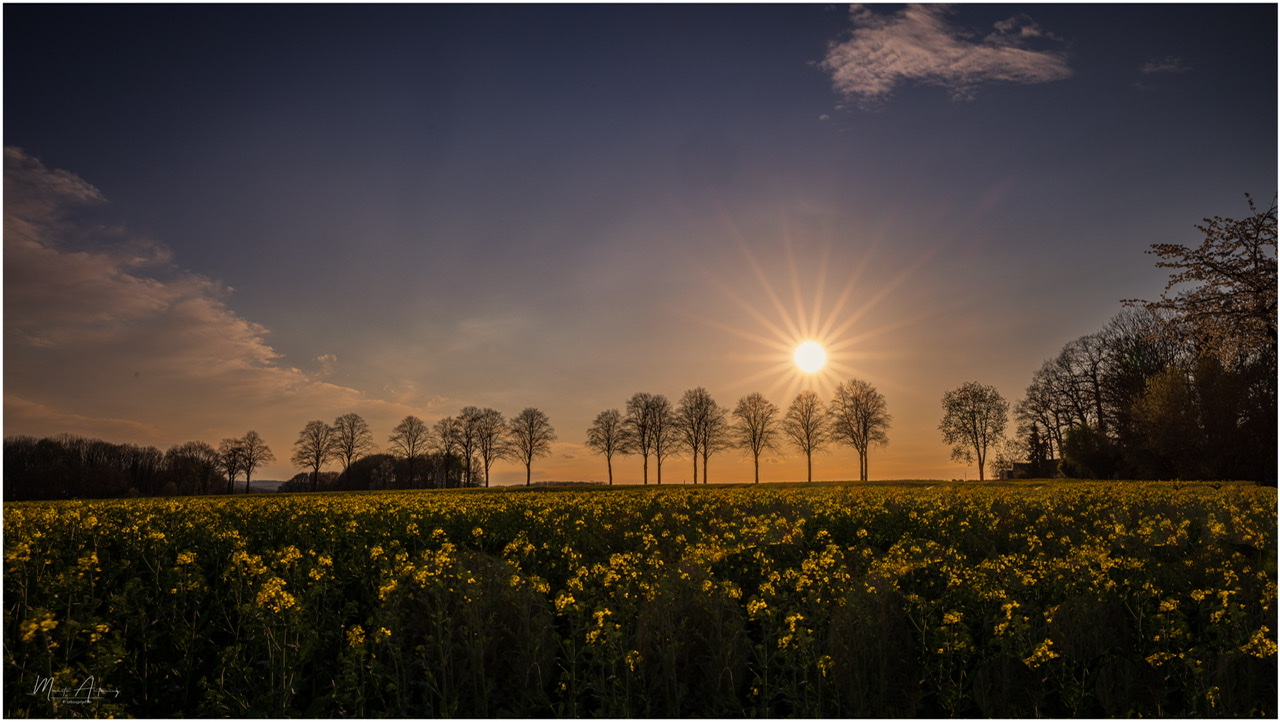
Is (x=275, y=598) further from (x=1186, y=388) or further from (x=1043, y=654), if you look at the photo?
(x=1186, y=388)

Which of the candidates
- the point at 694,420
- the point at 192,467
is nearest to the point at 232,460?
the point at 192,467

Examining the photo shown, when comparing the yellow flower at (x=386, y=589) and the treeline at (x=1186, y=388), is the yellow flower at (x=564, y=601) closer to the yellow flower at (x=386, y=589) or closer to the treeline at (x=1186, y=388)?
the yellow flower at (x=386, y=589)

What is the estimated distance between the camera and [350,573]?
7.19 meters

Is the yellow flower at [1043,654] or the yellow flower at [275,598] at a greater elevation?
the yellow flower at [275,598]

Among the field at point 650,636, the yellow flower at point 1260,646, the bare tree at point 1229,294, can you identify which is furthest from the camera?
the bare tree at point 1229,294

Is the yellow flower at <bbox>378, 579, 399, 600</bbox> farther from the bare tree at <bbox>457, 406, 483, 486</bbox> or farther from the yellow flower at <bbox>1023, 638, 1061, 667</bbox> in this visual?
the bare tree at <bbox>457, 406, 483, 486</bbox>

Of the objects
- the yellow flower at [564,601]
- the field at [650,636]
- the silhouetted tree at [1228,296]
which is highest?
the silhouetted tree at [1228,296]

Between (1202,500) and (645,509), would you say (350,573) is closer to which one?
(645,509)

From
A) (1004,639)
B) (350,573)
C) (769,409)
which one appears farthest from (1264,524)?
(769,409)

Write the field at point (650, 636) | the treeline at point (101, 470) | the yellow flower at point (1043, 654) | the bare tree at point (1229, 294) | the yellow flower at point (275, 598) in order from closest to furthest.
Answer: the yellow flower at point (1043, 654) → the field at point (650, 636) → the yellow flower at point (275, 598) → the bare tree at point (1229, 294) → the treeline at point (101, 470)

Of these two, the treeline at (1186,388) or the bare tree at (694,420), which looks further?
the bare tree at (694,420)

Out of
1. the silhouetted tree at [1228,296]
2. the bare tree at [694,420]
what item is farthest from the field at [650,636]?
the bare tree at [694,420]

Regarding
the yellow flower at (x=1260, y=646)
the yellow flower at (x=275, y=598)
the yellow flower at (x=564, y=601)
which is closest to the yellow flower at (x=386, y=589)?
the yellow flower at (x=275, y=598)

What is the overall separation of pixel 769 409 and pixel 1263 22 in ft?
165
